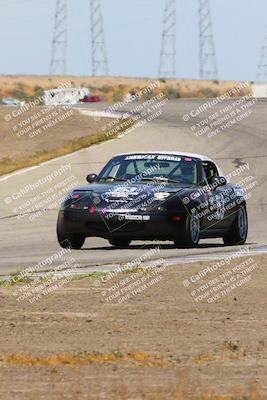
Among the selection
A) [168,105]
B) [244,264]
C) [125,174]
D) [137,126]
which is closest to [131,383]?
[244,264]

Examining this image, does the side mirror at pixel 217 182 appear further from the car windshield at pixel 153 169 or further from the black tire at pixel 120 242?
the black tire at pixel 120 242

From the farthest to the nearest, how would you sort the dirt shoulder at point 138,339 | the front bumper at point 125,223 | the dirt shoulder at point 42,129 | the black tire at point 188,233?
the dirt shoulder at point 42,129 < the black tire at point 188,233 < the front bumper at point 125,223 < the dirt shoulder at point 138,339

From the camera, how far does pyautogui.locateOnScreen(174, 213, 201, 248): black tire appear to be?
18.3 m

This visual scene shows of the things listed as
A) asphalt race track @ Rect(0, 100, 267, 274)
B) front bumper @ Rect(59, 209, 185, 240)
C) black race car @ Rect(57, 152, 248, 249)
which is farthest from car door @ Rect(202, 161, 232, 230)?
front bumper @ Rect(59, 209, 185, 240)

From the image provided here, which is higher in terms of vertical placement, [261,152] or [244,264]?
[244,264]

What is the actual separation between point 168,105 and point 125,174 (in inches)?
1965

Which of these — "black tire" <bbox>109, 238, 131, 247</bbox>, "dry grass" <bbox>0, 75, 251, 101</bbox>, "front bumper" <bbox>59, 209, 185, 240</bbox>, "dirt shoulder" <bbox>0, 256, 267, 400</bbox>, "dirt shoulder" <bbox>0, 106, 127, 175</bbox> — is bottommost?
"dry grass" <bbox>0, 75, 251, 101</bbox>

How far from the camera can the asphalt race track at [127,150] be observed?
18031 mm

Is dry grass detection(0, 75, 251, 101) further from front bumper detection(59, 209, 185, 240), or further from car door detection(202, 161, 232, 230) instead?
front bumper detection(59, 209, 185, 240)

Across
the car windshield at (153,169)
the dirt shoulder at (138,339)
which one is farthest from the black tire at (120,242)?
the dirt shoulder at (138,339)

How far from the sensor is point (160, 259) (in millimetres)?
16516

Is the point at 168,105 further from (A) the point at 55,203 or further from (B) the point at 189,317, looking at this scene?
(B) the point at 189,317

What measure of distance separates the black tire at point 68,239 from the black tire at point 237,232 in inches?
96.9

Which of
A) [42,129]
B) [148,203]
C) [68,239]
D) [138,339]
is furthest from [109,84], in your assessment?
[138,339]
